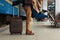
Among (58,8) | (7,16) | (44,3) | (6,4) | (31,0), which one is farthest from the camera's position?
(44,3)

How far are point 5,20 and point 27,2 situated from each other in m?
4.32

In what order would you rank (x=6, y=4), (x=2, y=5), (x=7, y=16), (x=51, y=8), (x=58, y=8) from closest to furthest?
(x=2, y=5), (x=6, y=4), (x=7, y=16), (x=58, y=8), (x=51, y=8)

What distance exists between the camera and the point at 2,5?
8.12 m

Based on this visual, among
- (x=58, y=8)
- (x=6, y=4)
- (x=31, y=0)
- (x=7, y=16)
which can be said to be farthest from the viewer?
(x=58, y=8)

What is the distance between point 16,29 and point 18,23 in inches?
8.0

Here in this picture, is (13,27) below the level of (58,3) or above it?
below

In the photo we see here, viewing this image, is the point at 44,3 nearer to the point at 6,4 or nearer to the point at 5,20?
the point at 5,20

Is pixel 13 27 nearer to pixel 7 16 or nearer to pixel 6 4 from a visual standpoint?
pixel 6 4

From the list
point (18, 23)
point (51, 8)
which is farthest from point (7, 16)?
point (51, 8)

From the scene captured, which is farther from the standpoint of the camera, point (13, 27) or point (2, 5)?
point (2, 5)

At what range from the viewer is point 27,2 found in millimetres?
6402

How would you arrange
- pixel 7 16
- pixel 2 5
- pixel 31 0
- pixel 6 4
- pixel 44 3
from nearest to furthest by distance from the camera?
pixel 31 0, pixel 2 5, pixel 6 4, pixel 7 16, pixel 44 3

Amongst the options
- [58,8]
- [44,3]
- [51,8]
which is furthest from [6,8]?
[51,8]

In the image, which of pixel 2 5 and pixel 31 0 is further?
pixel 2 5
